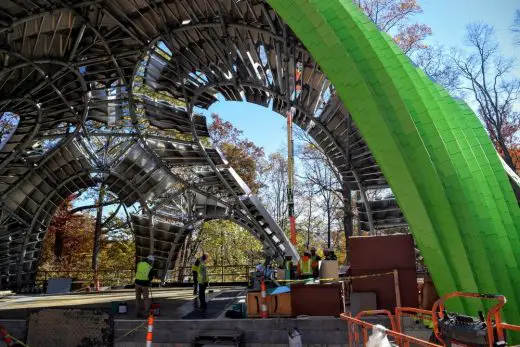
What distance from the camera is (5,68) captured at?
19.8m

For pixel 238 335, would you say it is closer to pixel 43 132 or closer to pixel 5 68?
pixel 5 68

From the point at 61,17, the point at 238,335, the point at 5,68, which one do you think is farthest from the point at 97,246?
the point at 238,335

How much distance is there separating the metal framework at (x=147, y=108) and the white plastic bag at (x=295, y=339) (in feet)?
36.0

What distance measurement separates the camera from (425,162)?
845cm

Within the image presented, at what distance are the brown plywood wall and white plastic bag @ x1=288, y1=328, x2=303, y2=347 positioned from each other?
5.66 ft

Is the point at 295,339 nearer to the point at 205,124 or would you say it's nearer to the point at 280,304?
the point at 280,304

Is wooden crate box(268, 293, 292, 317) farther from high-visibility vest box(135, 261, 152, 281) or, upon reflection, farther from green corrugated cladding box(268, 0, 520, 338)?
high-visibility vest box(135, 261, 152, 281)

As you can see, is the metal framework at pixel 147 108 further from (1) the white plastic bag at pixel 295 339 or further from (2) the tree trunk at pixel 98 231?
(1) the white plastic bag at pixel 295 339

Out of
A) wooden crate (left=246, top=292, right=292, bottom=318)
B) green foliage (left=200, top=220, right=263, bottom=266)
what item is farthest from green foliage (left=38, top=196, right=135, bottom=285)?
wooden crate (left=246, top=292, right=292, bottom=318)

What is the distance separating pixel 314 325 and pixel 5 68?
18.3 metres

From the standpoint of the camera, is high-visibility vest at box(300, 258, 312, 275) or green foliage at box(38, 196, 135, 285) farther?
green foliage at box(38, 196, 135, 285)

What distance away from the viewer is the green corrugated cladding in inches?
329

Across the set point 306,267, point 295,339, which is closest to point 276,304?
point 295,339

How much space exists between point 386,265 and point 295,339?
2684 mm
